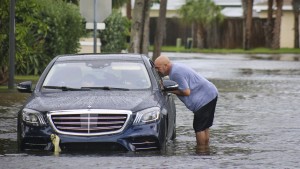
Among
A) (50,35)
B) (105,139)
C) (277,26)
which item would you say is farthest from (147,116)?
(277,26)

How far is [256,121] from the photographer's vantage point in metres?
20.7

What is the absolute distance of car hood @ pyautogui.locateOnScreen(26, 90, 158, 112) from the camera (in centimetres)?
1382

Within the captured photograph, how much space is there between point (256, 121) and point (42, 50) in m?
16.9

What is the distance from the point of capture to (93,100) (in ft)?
46.0

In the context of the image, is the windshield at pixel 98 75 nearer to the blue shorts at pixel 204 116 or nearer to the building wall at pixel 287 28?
the blue shorts at pixel 204 116

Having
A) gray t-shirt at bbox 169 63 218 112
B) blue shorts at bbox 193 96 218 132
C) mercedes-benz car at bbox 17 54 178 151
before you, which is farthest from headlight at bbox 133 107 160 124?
blue shorts at bbox 193 96 218 132

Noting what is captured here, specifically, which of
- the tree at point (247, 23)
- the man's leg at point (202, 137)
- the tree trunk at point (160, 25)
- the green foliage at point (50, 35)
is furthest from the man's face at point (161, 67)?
the tree at point (247, 23)

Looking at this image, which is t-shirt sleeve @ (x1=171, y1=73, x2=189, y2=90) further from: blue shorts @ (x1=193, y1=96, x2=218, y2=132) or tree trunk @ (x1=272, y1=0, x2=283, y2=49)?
tree trunk @ (x1=272, y1=0, x2=283, y2=49)

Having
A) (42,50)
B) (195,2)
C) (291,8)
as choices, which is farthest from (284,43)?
(42,50)

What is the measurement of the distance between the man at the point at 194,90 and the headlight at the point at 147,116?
1.57 meters

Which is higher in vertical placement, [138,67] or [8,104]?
[138,67]

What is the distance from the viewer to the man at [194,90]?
15.6 metres

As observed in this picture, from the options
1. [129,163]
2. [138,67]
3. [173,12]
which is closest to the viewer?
[129,163]

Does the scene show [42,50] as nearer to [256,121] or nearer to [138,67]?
[256,121]
